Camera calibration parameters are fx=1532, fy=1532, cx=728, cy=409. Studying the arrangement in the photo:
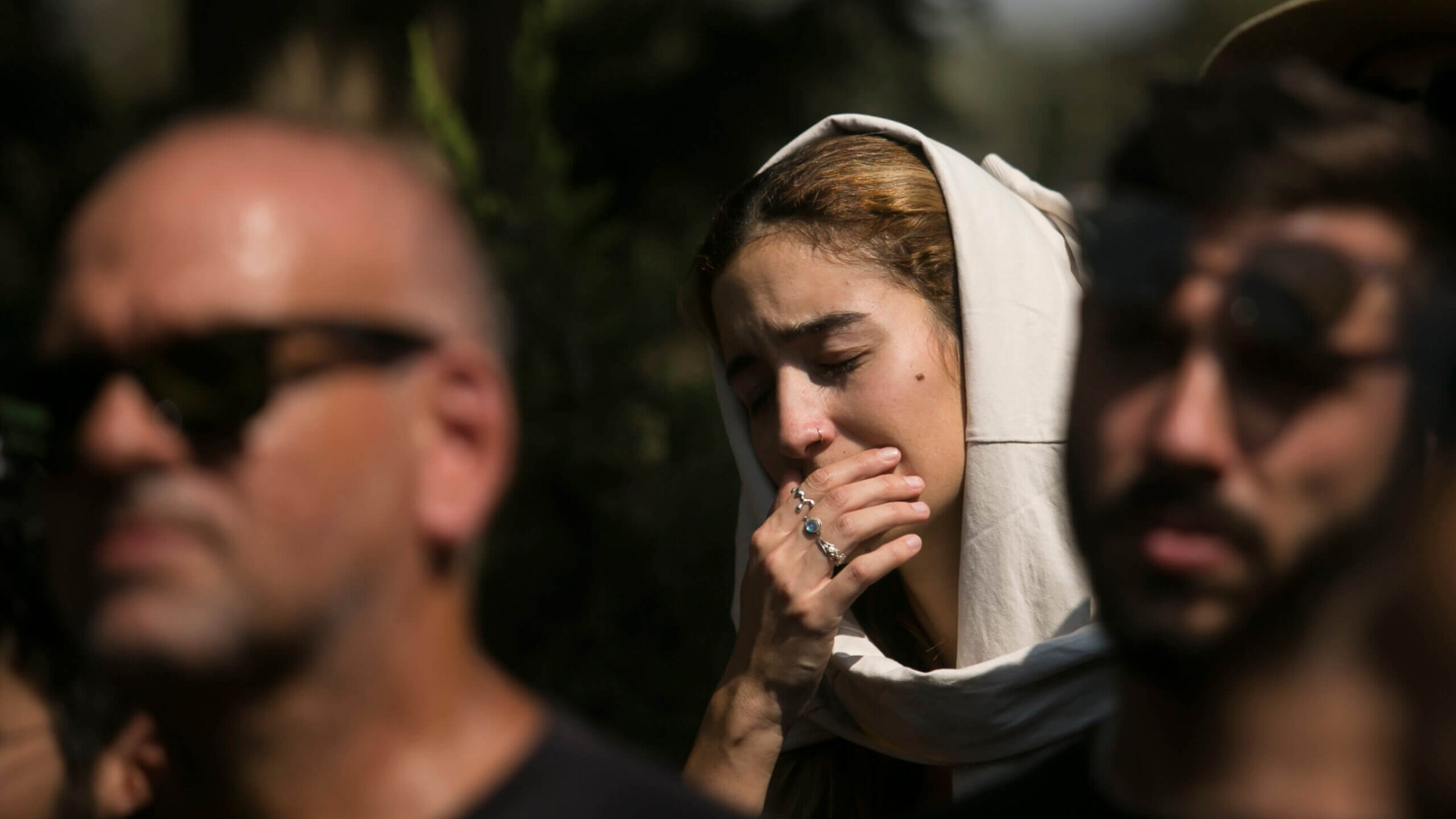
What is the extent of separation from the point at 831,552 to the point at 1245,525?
1382 millimetres

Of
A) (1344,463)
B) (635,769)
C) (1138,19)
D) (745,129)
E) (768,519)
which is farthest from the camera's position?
(1138,19)

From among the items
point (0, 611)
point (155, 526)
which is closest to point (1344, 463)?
point (155, 526)

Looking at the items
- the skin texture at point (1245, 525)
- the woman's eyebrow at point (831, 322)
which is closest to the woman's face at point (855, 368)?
the woman's eyebrow at point (831, 322)

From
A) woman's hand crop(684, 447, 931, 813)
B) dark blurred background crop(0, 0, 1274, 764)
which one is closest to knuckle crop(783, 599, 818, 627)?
woman's hand crop(684, 447, 931, 813)

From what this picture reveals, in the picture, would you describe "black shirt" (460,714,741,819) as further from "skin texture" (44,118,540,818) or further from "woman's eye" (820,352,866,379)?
"woman's eye" (820,352,866,379)

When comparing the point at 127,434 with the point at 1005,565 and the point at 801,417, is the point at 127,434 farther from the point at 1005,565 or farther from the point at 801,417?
the point at 1005,565

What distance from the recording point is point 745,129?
6203mm

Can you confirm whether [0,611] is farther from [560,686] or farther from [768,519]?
[560,686]

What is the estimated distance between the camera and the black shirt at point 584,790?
1.57 metres

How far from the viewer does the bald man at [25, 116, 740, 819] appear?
1.54 metres

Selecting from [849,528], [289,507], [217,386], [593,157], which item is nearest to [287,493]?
[289,507]

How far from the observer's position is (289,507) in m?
1.54

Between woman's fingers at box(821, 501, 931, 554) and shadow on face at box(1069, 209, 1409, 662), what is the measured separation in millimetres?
1205

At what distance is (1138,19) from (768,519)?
15.8m
